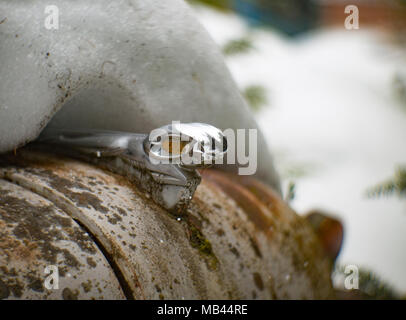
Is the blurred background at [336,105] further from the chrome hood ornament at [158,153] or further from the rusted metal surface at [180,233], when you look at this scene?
the chrome hood ornament at [158,153]

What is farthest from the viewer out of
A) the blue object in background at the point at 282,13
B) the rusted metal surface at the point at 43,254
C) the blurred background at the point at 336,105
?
the blue object in background at the point at 282,13

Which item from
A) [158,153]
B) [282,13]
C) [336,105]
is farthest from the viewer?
[282,13]

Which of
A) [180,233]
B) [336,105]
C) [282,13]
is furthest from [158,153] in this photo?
[282,13]

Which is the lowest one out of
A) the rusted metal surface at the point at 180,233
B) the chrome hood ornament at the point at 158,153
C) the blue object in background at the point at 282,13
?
the rusted metal surface at the point at 180,233

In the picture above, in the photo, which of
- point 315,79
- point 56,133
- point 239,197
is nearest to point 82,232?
point 56,133

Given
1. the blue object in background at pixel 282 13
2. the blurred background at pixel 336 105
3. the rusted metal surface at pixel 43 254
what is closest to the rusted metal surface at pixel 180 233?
the rusted metal surface at pixel 43 254

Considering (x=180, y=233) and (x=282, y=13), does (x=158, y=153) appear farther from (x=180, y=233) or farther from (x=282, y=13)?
(x=282, y=13)

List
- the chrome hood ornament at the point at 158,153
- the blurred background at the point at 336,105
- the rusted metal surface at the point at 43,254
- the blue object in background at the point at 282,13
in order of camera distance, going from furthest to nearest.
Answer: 1. the blue object in background at the point at 282,13
2. the blurred background at the point at 336,105
3. the chrome hood ornament at the point at 158,153
4. the rusted metal surface at the point at 43,254

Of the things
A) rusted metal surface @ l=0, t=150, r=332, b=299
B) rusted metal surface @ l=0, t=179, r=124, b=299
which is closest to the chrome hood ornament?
rusted metal surface @ l=0, t=150, r=332, b=299
